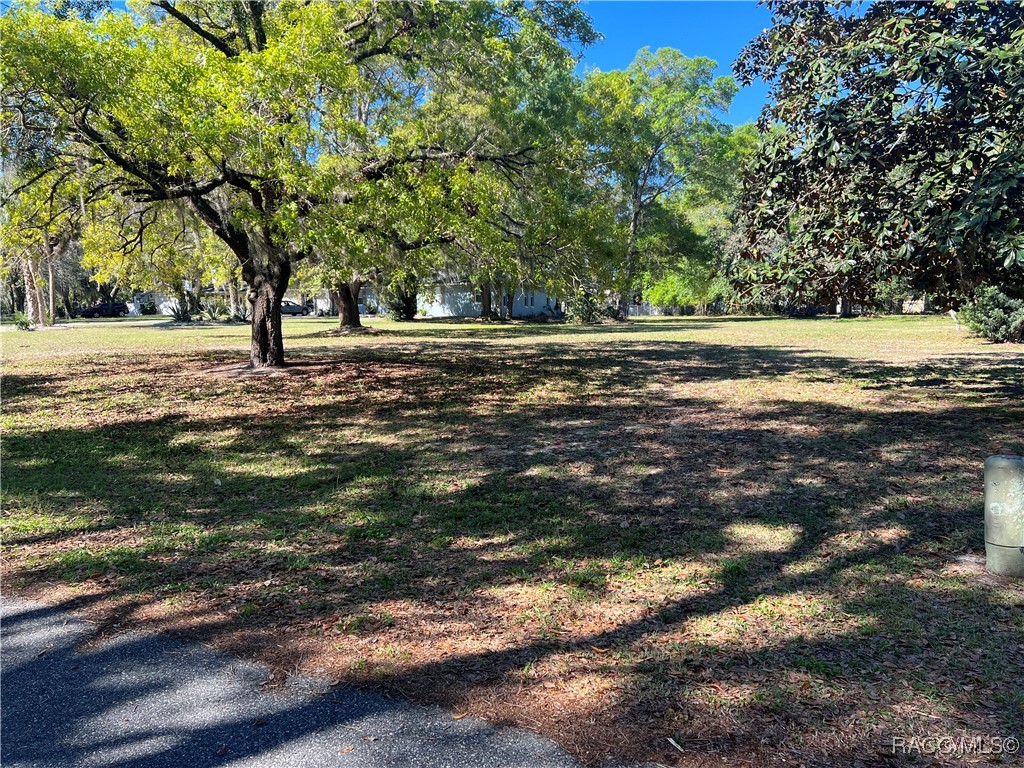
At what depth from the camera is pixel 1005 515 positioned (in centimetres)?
390

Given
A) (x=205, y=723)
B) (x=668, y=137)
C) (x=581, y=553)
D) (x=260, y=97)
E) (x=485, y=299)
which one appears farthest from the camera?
(x=485, y=299)

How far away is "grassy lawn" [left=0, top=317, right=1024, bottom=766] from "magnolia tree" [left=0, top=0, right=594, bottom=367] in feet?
11.9

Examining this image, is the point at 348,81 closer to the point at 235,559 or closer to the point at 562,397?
the point at 562,397

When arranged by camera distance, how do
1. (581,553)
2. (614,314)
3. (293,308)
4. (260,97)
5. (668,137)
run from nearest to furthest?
(581,553), (260,97), (668,137), (614,314), (293,308)

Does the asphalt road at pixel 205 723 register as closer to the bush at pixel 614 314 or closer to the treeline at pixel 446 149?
the treeline at pixel 446 149

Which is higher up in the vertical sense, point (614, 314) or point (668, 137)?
point (668, 137)

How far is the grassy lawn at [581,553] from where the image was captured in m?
2.89

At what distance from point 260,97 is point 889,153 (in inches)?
319

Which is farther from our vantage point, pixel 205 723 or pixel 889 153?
pixel 889 153

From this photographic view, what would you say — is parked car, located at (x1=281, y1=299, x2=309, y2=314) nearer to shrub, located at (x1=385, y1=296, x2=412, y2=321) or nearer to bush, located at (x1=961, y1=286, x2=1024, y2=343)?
shrub, located at (x1=385, y1=296, x2=412, y2=321)

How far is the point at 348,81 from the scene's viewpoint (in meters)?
9.77

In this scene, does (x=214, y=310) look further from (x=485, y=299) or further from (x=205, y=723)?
(x=205, y=723)

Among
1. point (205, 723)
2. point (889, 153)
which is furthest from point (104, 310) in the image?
point (205, 723)

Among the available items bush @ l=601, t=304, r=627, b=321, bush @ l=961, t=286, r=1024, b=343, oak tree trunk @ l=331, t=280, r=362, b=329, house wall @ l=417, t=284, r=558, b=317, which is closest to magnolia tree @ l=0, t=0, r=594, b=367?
bush @ l=961, t=286, r=1024, b=343
